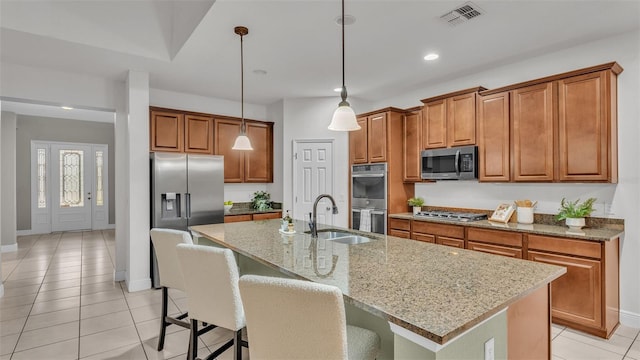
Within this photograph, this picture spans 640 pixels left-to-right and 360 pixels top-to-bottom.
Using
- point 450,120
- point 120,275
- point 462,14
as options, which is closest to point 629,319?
point 450,120

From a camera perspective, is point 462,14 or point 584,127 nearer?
point 462,14

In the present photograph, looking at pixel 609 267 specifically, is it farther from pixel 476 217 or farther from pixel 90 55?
pixel 90 55

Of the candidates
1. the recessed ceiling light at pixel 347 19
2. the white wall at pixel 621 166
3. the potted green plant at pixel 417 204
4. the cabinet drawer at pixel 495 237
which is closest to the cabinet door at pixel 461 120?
the white wall at pixel 621 166

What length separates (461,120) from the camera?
3953 mm

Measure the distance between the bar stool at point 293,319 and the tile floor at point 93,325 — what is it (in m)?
1.55

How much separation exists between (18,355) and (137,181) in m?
2.00

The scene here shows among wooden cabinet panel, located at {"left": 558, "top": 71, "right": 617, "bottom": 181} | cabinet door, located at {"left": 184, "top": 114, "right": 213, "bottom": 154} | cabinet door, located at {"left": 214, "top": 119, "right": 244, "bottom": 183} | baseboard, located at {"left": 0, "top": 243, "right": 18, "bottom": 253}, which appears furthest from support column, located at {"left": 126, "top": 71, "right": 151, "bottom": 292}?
wooden cabinet panel, located at {"left": 558, "top": 71, "right": 617, "bottom": 181}

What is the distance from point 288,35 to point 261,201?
299 cm

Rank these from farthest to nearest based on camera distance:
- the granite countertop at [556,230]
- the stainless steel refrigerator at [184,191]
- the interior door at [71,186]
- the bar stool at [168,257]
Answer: the interior door at [71,186], the stainless steel refrigerator at [184,191], the granite countertop at [556,230], the bar stool at [168,257]

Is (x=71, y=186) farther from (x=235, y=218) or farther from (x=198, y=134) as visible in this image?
(x=235, y=218)

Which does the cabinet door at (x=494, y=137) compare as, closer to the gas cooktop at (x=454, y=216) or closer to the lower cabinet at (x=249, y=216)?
the gas cooktop at (x=454, y=216)

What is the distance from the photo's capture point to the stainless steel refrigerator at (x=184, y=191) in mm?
4105

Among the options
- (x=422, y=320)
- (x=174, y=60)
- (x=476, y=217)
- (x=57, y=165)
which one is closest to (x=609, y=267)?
(x=476, y=217)

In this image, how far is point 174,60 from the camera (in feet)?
12.2
